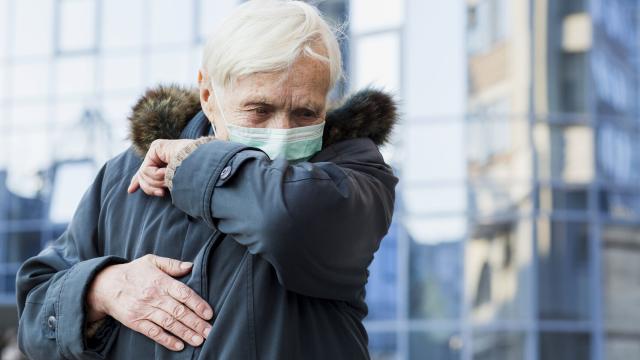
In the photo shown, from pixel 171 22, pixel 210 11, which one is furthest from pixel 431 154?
pixel 171 22

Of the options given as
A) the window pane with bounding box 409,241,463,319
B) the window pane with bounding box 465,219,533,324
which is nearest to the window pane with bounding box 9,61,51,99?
the window pane with bounding box 409,241,463,319

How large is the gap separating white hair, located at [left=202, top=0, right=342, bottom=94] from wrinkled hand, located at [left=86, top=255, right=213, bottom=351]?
16.8 inches

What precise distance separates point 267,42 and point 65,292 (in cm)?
70

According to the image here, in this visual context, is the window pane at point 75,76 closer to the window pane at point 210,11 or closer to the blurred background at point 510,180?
the window pane at point 210,11

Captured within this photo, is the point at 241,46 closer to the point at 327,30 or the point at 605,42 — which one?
the point at 327,30

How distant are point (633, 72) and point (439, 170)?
3.34 meters

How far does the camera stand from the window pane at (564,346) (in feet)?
54.2

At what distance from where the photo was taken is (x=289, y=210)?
7.36 feet

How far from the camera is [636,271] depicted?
56.2 ft

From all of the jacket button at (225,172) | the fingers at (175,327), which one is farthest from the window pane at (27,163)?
the jacket button at (225,172)

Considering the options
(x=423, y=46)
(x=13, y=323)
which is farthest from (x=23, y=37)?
(x=423, y=46)

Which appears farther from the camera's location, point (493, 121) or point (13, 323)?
point (13, 323)

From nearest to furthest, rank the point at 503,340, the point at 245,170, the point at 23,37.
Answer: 1. the point at 245,170
2. the point at 503,340
3. the point at 23,37

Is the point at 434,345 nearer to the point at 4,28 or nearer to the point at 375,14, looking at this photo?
the point at 375,14
